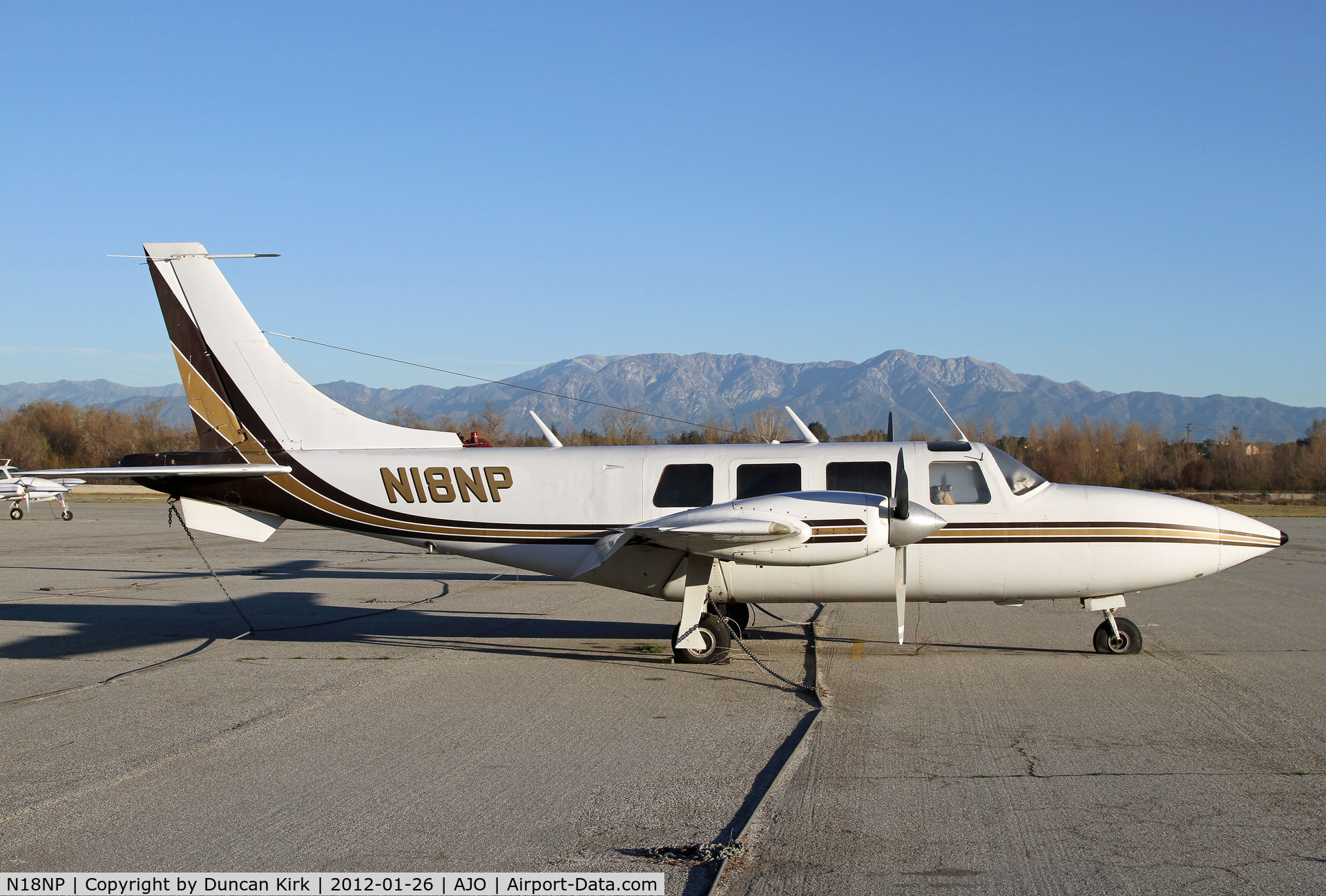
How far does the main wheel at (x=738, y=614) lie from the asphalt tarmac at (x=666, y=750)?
13.9 inches

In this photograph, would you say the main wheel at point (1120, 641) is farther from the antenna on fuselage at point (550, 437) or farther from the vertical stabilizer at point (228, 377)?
the vertical stabilizer at point (228, 377)

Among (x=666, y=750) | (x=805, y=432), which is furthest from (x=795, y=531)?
(x=666, y=750)

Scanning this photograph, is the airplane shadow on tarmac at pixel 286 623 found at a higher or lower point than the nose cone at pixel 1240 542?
lower

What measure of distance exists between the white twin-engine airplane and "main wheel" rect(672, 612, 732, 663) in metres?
0.02

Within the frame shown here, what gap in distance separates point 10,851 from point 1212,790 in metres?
7.23

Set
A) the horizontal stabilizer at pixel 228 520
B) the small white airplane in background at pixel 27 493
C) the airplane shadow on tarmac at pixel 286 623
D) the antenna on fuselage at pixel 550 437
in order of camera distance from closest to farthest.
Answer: the horizontal stabilizer at pixel 228 520 → the airplane shadow on tarmac at pixel 286 623 → the antenna on fuselage at pixel 550 437 → the small white airplane in background at pixel 27 493

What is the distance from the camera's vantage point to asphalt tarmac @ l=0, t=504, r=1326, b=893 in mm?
4891

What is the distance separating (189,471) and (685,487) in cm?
604

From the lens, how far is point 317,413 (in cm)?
1155

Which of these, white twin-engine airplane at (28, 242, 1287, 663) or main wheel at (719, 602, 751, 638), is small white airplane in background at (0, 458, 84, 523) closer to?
white twin-engine airplane at (28, 242, 1287, 663)

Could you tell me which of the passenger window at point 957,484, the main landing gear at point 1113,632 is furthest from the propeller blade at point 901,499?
the main landing gear at point 1113,632

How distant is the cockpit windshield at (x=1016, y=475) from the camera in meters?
10.5

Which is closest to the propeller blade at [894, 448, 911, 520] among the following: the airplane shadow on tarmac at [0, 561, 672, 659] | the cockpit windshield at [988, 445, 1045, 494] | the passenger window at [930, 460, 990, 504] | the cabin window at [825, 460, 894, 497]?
the cabin window at [825, 460, 894, 497]

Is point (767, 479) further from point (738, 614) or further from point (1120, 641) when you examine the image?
point (1120, 641)
